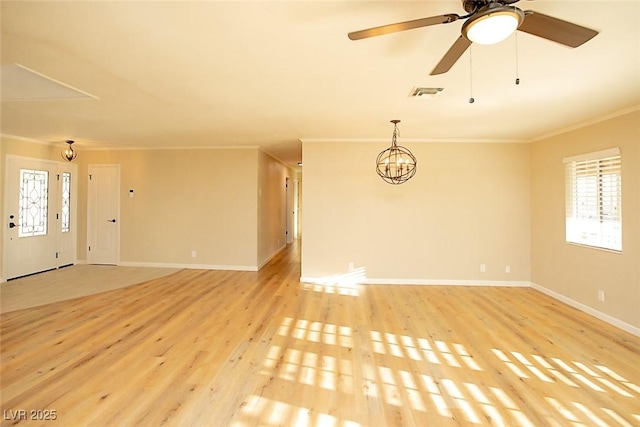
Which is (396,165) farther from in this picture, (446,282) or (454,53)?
(454,53)

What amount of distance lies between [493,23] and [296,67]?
61.4 inches

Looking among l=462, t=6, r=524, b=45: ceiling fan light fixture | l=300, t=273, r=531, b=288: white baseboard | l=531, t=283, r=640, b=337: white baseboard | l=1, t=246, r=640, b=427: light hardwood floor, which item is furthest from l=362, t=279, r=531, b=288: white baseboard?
l=462, t=6, r=524, b=45: ceiling fan light fixture

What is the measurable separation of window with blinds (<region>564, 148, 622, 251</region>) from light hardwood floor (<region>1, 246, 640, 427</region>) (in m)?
1.02

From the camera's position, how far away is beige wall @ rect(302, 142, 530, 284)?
552 centimetres

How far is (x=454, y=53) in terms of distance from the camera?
1.81m

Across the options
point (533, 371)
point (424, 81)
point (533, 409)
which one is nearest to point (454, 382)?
point (533, 409)

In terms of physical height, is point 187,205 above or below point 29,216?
above

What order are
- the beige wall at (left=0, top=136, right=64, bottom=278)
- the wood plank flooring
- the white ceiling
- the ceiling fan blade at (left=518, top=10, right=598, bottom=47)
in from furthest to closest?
the beige wall at (left=0, top=136, right=64, bottom=278) < the wood plank flooring < the white ceiling < the ceiling fan blade at (left=518, top=10, right=598, bottom=47)

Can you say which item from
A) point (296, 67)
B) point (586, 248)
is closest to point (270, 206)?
point (296, 67)

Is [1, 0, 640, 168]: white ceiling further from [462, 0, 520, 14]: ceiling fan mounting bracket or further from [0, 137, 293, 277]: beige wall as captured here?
[0, 137, 293, 277]: beige wall

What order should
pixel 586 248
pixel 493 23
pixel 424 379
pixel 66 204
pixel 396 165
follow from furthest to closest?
1. pixel 66 204
2. pixel 396 165
3. pixel 586 248
4. pixel 424 379
5. pixel 493 23

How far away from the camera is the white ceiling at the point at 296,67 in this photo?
188 centimetres

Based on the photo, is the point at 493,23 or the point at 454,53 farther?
the point at 454,53

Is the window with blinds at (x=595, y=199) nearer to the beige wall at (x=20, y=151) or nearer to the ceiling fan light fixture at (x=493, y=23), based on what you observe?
the ceiling fan light fixture at (x=493, y=23)
